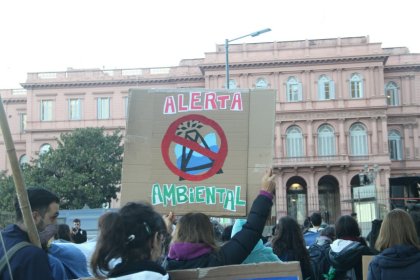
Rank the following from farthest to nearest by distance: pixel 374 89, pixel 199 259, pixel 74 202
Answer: pixel 374 89 < pixel 74 202 < pixel 199 259

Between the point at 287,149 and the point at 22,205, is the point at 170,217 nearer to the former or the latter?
the point at 22,205

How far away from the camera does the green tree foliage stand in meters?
35.2

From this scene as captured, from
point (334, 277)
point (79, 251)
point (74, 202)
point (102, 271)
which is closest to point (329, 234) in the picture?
point (334, 277)

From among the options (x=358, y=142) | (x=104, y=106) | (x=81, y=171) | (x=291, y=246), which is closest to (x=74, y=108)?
(x=104, y=106)

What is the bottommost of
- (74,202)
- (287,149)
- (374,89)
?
(74,202)

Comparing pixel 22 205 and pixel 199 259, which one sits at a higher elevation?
pixel 22 205

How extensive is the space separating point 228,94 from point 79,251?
1756mm

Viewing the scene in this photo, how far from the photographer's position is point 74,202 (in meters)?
35.3

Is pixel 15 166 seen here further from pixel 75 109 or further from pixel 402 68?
pixel 75 109

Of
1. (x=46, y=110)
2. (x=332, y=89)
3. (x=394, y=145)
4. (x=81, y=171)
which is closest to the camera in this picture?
(x=81, y=171)

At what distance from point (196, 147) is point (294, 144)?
42.1 m

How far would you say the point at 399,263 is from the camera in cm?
383

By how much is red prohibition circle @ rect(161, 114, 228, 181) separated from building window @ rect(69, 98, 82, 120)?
47.4 meters

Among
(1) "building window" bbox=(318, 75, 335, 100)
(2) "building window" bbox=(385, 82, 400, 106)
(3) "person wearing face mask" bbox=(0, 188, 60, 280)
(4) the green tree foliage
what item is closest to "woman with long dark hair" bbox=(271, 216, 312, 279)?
(3) "person wearing face mask" bbox=(0, 188, 60, 280)
